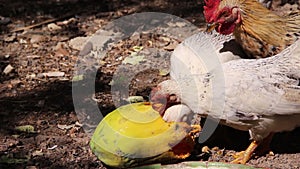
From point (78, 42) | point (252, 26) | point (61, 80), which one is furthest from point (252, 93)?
point (78, 42)

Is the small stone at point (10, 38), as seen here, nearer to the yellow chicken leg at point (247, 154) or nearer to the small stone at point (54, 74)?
the small stone at point (54, 74)

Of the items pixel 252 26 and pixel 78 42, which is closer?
pixel 252 26

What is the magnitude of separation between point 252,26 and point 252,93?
648 millimetres

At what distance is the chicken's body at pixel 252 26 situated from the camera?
390cm

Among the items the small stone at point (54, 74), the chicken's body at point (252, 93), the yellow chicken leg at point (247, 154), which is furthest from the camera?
the small stone at point (54, 74)

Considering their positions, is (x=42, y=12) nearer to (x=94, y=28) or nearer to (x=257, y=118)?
(x=94, y=28)

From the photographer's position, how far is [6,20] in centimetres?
564

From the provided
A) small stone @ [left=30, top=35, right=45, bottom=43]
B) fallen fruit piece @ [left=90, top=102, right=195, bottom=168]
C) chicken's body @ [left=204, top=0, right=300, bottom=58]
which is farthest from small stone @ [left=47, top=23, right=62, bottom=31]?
fallen fruit piece @ [left=90, top=102, right=195, bottom=168]

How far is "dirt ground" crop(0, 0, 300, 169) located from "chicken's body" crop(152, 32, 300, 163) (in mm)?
361

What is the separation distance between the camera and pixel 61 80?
15.4 feet

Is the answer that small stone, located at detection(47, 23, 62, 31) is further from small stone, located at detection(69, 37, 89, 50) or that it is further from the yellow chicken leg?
the yellow chicken leg

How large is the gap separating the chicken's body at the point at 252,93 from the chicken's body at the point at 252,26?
25 centimetres

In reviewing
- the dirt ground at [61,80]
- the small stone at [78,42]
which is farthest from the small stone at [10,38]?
the small stone at [78,42]

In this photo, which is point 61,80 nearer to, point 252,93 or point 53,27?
point 53,27
